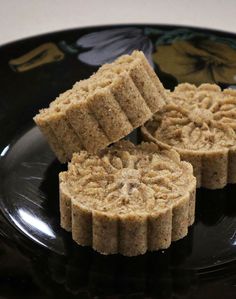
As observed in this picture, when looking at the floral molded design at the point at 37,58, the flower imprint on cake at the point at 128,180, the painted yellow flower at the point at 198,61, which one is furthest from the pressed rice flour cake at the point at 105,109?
the floral molded design at the point at 37,58

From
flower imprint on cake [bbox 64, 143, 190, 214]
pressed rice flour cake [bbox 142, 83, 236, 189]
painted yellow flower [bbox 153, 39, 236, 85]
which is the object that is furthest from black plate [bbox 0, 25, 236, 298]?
flower imprint on cake [bbox 64, 143, 190, 214]

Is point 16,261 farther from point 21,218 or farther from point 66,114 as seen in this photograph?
point 66,114

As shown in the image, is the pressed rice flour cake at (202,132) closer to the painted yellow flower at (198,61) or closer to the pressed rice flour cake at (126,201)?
the pressed rice flour cake at (126,201)

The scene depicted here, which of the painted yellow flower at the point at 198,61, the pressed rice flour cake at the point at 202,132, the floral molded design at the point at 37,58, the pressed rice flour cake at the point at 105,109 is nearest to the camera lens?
the pressed rice flour cake at the point at 105,109

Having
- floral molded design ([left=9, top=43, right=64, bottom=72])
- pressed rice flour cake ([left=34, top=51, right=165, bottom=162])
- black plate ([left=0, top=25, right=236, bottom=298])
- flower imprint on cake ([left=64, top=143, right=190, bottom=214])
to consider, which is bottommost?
black plate ([left=0, top=25, right=236, bottom=298])

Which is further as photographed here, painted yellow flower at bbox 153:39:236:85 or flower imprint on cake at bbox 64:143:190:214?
painted yellow flower at bbox 153:39:236:85

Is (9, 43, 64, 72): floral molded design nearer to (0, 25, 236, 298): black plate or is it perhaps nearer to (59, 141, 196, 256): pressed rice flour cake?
(0, 25, 236, 298): black plate

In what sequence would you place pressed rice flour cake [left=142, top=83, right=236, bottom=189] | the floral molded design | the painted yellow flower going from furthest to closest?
the floral molded design < the painted yellow flower < pressed rice flour cake [left=142, top=83, right=236, bottom=189]

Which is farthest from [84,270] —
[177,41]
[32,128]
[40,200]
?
[177,41]
